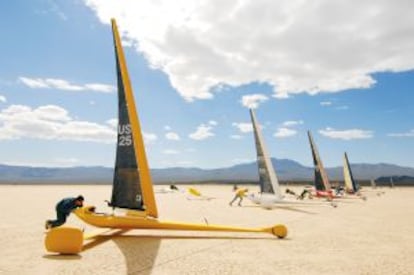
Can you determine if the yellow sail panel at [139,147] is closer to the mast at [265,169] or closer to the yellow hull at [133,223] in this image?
the yellow hull at [133,223]

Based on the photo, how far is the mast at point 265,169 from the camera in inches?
1117

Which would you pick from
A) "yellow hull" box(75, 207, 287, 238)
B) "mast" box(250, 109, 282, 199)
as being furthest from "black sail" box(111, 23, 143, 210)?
"mast" box(250, 109, 282, 199)

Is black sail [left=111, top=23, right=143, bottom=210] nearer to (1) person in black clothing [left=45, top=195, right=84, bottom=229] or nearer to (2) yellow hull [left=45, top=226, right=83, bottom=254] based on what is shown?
(1) person in black clothing [left=45, top=195, right=84, bottom=229]

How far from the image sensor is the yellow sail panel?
14938 millimetres

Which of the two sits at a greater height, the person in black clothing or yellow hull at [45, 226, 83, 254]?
the person in black clothing

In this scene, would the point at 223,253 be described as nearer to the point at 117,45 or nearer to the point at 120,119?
the point at 120,119

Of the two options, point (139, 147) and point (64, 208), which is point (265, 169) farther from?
point (64, 208)

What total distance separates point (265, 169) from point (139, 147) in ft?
49.1

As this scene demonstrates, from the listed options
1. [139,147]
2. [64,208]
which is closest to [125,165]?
[139,147]

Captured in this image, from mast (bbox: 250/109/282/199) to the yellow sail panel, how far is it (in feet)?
48.2

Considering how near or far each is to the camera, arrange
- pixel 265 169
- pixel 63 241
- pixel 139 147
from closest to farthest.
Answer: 1. pixel 63 241
2. pixel 139 147
3. pixel 265 169

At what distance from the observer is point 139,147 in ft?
49.6

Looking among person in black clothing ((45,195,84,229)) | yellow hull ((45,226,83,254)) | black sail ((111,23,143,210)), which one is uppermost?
black sail ((111,23,143,210))

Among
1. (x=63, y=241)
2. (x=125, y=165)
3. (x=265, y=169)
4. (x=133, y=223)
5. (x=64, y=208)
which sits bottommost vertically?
(x=63, y=241)
